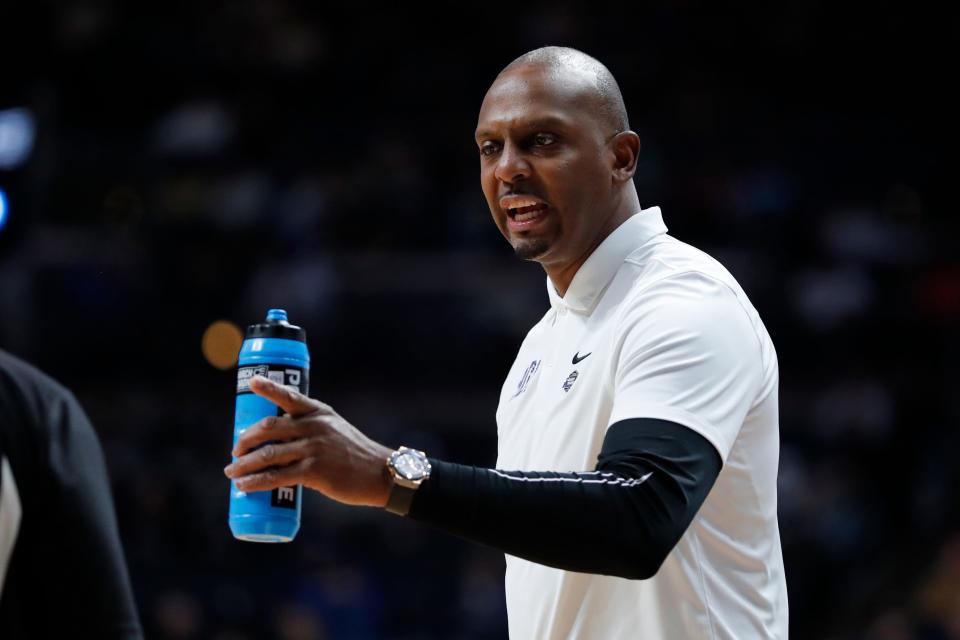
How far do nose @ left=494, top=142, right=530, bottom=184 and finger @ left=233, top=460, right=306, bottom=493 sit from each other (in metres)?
1.32

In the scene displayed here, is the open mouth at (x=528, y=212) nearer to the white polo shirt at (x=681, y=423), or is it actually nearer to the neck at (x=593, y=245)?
the neck at (x=593, y=245)

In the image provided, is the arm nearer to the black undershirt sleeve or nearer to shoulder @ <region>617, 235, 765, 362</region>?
the black undershirt sleeve

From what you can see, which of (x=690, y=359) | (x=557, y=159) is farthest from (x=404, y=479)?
(x=557, y=159)

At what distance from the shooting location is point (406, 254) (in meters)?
12.4

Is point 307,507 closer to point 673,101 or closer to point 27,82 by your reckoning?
point 27,82

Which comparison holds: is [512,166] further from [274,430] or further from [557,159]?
[274,430]

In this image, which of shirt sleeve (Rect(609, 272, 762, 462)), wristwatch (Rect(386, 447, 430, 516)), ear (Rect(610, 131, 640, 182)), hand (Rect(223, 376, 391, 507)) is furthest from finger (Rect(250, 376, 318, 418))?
ear (Rect(610, 131, 640, 182))

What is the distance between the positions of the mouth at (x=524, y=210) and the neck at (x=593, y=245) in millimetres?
153

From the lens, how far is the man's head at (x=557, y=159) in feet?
12.1

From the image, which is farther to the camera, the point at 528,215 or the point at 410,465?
the point at 528,215

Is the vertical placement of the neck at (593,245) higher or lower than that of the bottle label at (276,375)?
higher

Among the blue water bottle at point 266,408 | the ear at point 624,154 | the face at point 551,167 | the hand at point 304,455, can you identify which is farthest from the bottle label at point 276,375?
the ear at point 624,154

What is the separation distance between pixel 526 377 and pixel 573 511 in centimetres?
116

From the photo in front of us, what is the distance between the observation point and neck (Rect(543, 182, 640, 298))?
375 cm
